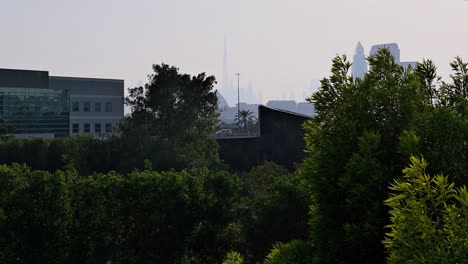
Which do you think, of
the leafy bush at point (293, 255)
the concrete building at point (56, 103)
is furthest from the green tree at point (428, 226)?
the concrete building at point (56, 103)

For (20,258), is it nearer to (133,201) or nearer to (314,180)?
(133,201)

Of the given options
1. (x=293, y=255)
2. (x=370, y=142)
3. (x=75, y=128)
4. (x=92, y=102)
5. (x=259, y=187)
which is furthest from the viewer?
(x=92, y=102)

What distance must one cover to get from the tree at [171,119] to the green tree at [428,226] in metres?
40.3

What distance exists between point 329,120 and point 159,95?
38160 millimetres

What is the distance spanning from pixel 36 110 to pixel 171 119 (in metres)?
58.1

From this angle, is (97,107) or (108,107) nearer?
(97,107)

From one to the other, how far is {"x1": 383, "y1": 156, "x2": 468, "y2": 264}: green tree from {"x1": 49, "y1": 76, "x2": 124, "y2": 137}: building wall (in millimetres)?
106739

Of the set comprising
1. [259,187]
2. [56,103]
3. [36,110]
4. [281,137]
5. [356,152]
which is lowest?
[259,187]

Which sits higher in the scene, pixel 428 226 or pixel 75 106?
pixel 75 106

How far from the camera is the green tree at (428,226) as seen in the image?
5.36 metres

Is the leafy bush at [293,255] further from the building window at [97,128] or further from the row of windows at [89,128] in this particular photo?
the building window at [97,128]

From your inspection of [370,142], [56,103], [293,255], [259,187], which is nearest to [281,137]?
[259,187]

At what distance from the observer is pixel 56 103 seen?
331ft

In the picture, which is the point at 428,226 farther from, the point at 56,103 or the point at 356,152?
the point at 56,103
